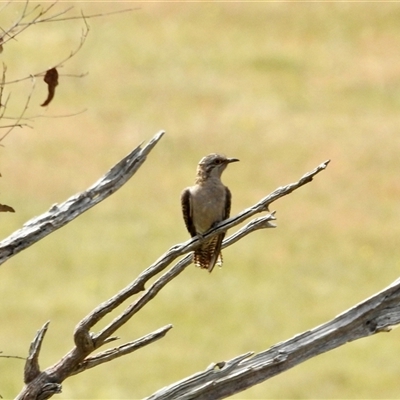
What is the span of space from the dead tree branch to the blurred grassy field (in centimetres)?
1308

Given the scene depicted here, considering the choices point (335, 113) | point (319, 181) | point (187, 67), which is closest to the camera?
point (319, 181)

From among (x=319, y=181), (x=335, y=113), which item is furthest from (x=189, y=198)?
(x=335, y=113)

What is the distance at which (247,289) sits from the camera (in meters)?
25.4

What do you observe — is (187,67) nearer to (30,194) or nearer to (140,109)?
(140,109)

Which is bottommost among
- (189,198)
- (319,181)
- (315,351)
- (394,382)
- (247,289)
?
(315,351)

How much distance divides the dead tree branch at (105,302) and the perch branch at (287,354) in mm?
335

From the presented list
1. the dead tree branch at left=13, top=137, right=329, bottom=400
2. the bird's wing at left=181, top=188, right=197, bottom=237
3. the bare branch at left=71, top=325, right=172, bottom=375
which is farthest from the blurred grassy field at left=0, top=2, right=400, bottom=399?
the dead tree branch at left=13, top=137, right=329, bottom=400

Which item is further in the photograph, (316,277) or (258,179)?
(258,179)

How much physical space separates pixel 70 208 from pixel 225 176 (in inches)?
870

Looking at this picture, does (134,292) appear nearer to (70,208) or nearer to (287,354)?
(70,208)

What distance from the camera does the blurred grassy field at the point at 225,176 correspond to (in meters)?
22.5

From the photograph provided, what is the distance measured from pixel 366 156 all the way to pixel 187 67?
776 centimetres

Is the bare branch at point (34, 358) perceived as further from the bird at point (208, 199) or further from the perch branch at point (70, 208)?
the bird at point (208, 199)

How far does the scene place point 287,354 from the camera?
650cm
